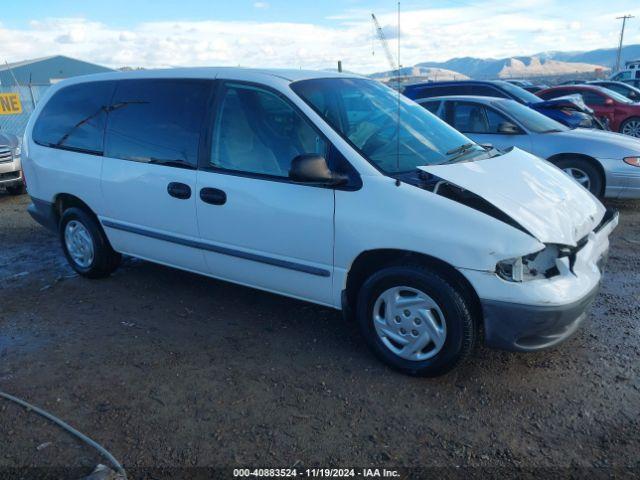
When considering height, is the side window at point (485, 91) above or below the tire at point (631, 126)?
above

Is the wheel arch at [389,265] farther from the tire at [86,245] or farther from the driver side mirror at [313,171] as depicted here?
the tire at [86,245]

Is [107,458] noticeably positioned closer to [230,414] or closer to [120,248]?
[230,414]

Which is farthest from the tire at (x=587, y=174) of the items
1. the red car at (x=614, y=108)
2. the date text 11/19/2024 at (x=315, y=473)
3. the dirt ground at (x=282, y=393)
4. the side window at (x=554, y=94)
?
the side window at (x=554, y=94)

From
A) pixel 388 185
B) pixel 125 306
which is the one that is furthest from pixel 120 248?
pixel 388 185

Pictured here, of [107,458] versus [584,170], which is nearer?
[107,458]

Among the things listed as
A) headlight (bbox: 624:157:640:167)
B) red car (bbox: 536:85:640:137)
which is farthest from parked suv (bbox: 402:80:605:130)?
red car (bbox: 536:85:640:137)

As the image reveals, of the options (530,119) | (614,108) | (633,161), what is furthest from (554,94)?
(633,161)

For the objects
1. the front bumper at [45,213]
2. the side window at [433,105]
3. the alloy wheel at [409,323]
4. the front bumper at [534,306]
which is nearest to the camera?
the front bumper at [534,306]

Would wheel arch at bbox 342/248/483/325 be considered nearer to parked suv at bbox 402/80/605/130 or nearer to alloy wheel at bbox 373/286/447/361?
alloy wheel at bbox 373/286/447/361

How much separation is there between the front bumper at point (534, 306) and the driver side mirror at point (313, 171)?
3.09 ft

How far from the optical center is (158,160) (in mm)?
4078

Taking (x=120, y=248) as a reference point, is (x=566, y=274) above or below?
above

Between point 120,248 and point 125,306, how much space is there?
540 mm

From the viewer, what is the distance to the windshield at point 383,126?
343 cm
